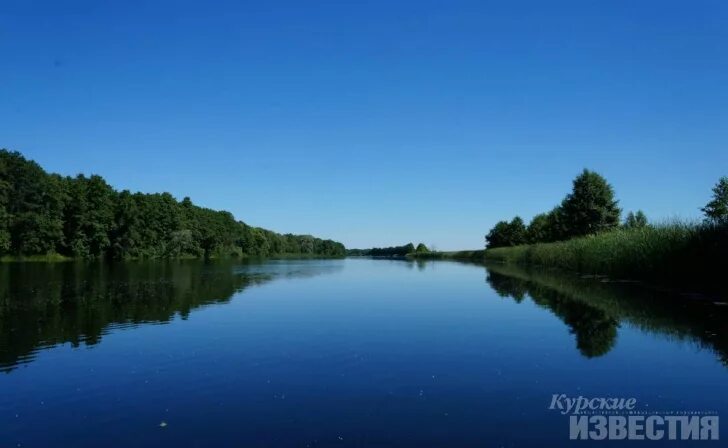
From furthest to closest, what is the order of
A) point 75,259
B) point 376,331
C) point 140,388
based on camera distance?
point 75,259 → point 376,331 → point 140,388

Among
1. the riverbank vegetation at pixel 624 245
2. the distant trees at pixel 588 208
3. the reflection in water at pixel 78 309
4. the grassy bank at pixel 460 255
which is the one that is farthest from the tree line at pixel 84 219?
the distant trees at pixel 588 208

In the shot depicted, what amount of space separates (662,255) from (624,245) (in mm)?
7434

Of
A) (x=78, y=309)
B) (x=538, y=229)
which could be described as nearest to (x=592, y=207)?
(x=538, y=229)

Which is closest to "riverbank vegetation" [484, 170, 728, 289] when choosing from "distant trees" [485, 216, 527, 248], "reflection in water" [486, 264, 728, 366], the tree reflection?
"reflection in water" [486, 264, 728, 366]

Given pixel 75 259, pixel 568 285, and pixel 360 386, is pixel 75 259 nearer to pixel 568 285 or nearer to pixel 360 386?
pixel 568 285

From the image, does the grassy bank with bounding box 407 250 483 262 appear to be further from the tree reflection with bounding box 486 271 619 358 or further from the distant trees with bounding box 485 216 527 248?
the tree reflection with bounding box 486 271 619 358

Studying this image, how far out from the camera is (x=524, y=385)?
1159cm

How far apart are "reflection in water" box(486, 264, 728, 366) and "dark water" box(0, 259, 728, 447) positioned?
0.09 metres

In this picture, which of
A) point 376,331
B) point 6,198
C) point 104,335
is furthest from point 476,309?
point 6,198

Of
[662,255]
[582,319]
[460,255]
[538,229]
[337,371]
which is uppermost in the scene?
[538,229]

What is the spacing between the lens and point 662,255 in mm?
34875

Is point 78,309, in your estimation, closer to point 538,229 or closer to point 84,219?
point 84,219

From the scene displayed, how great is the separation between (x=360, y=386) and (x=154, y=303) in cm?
1898

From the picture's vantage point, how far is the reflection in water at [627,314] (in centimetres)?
1689
